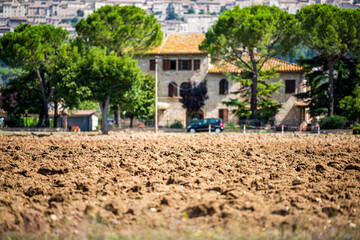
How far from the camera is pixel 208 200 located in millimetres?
7234

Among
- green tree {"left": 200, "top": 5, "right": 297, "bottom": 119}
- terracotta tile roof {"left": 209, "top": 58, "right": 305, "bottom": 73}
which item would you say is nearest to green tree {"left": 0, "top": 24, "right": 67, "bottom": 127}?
green tree {"left": 200, "top": 5, "right": 297, "bottom": 119}

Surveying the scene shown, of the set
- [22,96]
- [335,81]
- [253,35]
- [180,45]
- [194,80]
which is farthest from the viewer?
[180,45]

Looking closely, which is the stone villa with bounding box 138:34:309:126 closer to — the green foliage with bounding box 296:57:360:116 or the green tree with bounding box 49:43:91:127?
the green foliage with bounding box 296:57:360:116

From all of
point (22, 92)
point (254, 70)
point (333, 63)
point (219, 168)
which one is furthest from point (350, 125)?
point (22, 92)

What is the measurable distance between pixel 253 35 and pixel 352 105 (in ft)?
36.4

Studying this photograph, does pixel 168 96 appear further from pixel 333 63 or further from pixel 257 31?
pixel 333 63

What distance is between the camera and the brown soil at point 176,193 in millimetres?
6309

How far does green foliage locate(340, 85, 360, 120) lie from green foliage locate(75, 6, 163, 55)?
19.9 m

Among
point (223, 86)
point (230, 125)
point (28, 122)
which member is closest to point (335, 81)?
point (230, 125)

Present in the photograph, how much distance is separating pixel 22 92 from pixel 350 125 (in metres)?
33.1

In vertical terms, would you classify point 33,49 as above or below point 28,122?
above

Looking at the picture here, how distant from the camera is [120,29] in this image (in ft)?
145

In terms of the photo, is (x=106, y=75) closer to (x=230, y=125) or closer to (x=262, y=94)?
(x=230, y=125)

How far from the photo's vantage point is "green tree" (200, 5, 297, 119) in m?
41.9
